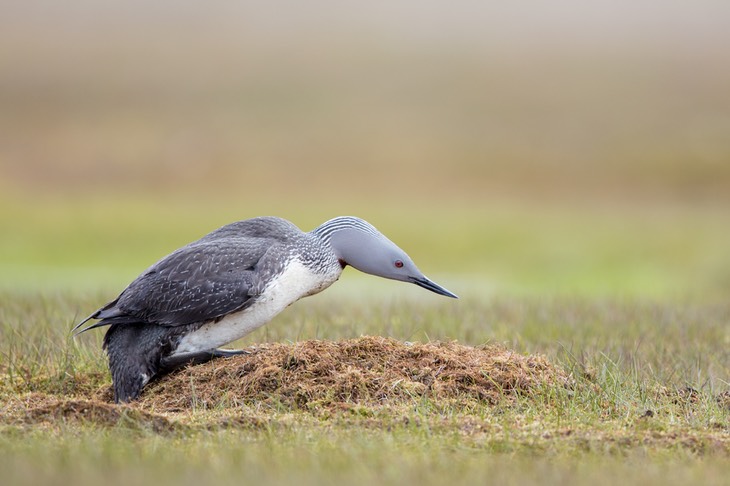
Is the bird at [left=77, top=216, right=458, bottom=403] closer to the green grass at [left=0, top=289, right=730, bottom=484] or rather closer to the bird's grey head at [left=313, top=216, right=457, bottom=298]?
the bird's grey head at [left=313, top=216, right=457, bottom=298]

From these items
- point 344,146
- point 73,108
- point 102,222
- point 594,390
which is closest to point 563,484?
point 594,390

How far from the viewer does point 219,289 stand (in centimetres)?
635

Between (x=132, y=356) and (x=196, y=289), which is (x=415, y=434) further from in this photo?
(x=132, y=356)

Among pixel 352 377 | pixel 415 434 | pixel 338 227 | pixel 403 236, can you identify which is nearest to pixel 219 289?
pixel 338 227

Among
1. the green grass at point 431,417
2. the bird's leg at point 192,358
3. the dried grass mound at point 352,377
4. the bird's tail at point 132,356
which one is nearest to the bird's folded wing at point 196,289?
the bird's tail at point 132,356

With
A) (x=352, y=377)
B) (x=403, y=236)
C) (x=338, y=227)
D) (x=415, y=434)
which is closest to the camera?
(x=415, y=434)

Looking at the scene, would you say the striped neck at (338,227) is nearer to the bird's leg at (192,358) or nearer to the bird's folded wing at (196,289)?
the bird's folded wing at (196,289)

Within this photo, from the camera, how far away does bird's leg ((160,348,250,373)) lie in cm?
650

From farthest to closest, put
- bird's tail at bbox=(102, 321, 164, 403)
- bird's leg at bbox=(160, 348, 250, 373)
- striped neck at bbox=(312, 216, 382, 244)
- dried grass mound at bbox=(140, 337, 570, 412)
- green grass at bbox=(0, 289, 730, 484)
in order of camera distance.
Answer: striped neck at bbox=(312, 216, 382, 244)
bird's leg at bbox=(160, 348, 250, 373)
bird's tail at bbox=(102, 321, 164, 403)
dried grass mound at bbox=(140, 337, 570, 412)
green grass at bbox=(0, 289, 730, 484)

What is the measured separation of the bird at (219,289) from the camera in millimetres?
6363

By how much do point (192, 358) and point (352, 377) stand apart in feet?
3.61

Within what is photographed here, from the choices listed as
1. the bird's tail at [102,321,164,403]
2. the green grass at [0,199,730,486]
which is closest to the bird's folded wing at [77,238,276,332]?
the bird's tail at [102,321,164,403]

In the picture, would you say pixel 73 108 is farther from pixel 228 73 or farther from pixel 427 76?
pixel 427 76

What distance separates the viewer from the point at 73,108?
3978 cm
